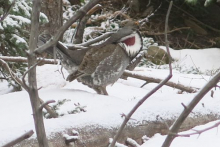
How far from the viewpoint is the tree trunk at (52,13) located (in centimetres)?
685

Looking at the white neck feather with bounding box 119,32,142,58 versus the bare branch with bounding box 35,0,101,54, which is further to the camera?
the white neck feather with bounding box 119,32,142,58

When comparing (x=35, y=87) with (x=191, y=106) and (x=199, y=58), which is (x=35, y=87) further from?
(x=199, y=58)

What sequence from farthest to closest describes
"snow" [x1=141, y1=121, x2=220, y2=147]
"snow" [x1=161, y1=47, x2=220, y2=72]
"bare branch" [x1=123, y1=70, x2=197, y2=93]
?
"snow" [x1=161, y1=47, x2=220, y2=72] → "bare branch" [x1=123, y1=70, x2=197, y2=93] → "snow" [x1=141, y1=121, x2=220, y2=147]

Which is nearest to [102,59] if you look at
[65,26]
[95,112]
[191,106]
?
[95,112]

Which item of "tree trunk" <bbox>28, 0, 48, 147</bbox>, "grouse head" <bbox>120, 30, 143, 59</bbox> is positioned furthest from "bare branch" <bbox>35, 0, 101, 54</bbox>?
"grouse head" <bbox>120, 30, 143, 59</bbox>

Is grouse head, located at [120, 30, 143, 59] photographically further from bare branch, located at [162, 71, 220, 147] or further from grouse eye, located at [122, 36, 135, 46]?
bare branch, located at [162, 71, 220, 147]

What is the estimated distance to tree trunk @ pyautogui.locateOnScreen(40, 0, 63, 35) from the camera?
685cm

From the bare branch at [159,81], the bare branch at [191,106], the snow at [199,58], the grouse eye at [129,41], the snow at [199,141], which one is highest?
the bare branch at [191,106]

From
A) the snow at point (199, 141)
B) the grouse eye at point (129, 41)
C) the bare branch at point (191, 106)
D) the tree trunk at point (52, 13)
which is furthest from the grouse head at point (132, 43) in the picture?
the tree trunk at point (52, 13)

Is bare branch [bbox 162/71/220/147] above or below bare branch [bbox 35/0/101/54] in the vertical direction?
below

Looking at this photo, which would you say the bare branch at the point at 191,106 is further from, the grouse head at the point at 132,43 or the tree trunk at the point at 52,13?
the tree trunk at the point at 52,13

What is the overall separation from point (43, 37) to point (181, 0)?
751cm

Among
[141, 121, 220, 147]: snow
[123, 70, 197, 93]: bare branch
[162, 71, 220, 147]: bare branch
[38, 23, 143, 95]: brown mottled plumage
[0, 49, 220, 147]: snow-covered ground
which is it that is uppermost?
[162, 71, 220, 147]: bare branch

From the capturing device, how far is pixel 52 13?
689cm
